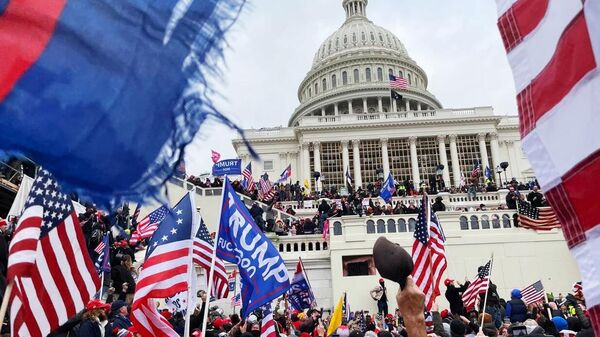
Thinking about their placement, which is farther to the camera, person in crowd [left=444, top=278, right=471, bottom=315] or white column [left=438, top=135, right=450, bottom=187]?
white column [left=438, top=135, right=450, bottom=187]

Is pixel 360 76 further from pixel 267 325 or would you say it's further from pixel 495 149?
pixel 267 325

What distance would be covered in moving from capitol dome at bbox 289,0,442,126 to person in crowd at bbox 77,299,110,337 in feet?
221

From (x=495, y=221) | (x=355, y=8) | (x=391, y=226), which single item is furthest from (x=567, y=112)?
(x=355, y=8)

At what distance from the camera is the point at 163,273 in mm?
6023

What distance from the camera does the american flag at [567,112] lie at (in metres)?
2.25

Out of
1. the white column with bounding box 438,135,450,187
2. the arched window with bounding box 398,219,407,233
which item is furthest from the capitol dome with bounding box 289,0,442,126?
the arched window with bounding box 398,219,407,233

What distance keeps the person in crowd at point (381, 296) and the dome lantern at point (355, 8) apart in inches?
3223

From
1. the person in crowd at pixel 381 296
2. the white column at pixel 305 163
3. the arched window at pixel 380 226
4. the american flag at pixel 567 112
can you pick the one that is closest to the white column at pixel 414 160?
Result: the white column at pixel 305 163

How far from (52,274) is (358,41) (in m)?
84.7

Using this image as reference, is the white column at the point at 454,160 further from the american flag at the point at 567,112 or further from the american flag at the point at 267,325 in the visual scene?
the american flag at the point at 567,112

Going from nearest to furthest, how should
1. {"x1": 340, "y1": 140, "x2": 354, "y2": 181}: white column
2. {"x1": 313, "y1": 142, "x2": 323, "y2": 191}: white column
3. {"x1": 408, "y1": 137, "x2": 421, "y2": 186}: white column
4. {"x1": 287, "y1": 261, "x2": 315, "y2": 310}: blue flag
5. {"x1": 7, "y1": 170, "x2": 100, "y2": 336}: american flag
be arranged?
{"x1": 7, "y1": 170, "x2": 100, "y2": 336}: american flag < {"x1": 287, "y1": 261, "x2": 315, "y2": 310}: blue flag < {"x1": 408, "y1": 137, "x2": 421, "y2": 186}: white column < {"x1": 313, "y1": 142, "x2": 323, "y2": 191}: white column < {"x1": 340, "y1": 140, "x2": 354, "y2": 181}: white column

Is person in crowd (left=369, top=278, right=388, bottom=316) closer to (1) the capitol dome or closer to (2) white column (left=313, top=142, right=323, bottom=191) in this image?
(2) white column (left=313, top=142, right=323, bottom=191)

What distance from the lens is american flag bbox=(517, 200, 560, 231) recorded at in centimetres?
2059

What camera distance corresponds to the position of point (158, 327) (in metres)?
6.01
